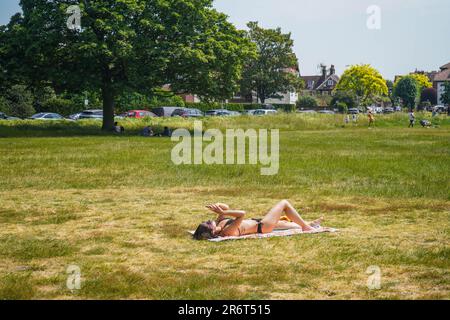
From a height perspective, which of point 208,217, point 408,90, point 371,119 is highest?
point 408,90

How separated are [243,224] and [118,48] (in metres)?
30.3

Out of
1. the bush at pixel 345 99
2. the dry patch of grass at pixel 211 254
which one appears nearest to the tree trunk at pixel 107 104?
the dry patch of grass at pixel 211 254

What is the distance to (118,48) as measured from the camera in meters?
→ 38.1

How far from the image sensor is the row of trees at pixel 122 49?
38812 millimetres

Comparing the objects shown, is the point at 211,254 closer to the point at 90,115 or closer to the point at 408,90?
the point at 90,115

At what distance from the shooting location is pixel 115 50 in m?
38.3

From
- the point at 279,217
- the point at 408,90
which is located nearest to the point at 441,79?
the point at 408,90

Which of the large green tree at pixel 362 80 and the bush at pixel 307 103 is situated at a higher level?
the large green tree at pixel 362 80

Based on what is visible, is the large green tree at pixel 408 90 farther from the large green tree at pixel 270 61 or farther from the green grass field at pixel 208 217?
the green grass field at pixel 208 217

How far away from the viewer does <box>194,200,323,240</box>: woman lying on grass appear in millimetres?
9651

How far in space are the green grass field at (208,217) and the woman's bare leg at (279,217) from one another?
0.41m

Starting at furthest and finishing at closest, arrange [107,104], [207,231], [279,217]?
[107,104]
[279,217]
[207,231]

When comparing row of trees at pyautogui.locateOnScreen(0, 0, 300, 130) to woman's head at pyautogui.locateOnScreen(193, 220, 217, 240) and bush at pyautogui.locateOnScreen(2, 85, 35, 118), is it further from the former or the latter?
woman's head at pyautogui.locateOnScreen(193, 220, 217, 240)
